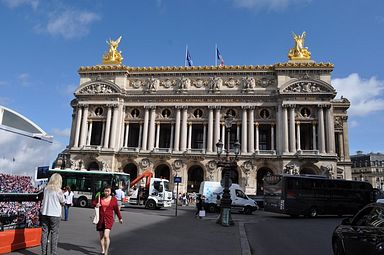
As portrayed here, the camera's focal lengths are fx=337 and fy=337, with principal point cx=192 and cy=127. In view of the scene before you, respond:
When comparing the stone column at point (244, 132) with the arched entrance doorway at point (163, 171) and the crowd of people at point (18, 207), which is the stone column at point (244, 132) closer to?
the arched entrance doorway at point (163, 171)

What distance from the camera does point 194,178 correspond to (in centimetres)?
5166

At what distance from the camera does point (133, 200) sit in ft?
112

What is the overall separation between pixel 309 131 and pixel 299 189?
1013 inches

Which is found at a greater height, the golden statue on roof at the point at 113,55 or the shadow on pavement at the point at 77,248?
the golden statue on roof at the point at 113,55

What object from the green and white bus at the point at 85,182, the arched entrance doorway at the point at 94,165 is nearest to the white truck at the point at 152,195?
the green and white bus at the point at 85,182

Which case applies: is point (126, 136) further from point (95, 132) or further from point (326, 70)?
point (326, 70)

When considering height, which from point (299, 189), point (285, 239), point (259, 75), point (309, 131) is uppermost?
point (259, 75)

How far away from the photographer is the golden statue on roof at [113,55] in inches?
2235

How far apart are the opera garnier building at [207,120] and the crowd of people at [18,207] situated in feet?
127

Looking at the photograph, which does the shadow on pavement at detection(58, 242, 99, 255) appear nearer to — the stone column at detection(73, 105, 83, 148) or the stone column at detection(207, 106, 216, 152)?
the stone column at detection(207, 106, 216, 152)

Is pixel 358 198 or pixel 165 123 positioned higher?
pixel 165 123

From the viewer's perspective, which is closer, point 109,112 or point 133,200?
point 133,200

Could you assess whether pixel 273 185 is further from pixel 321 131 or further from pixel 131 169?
pixel 131 169

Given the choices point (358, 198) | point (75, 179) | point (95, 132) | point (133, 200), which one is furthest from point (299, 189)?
point (95, 132)
